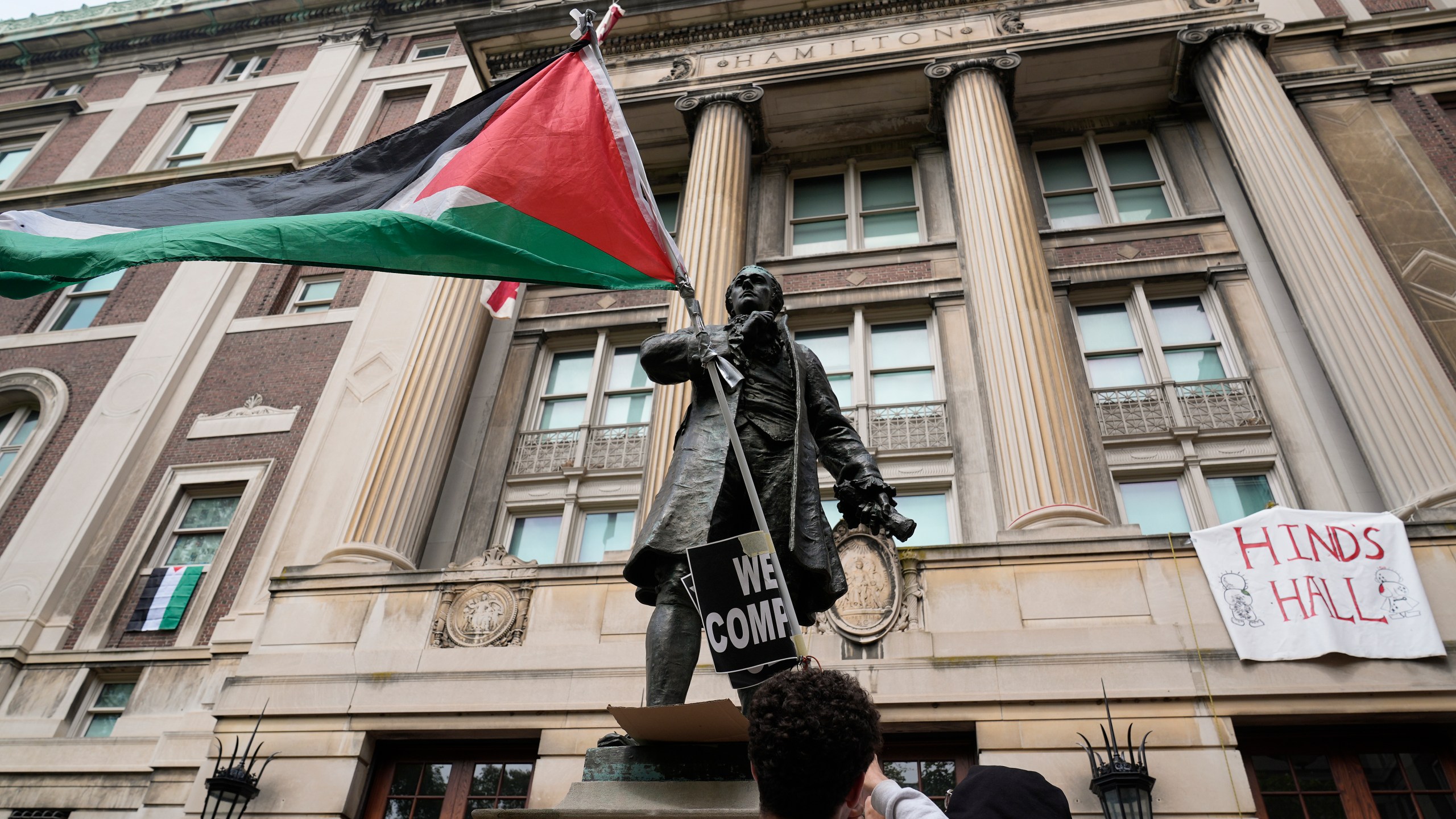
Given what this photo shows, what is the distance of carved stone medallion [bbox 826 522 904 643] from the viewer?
9445 mm

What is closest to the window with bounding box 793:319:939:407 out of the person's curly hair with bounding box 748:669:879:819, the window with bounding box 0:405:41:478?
the person's curly hair with bounding box 748:669:879:819

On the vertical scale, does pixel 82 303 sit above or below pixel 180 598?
above

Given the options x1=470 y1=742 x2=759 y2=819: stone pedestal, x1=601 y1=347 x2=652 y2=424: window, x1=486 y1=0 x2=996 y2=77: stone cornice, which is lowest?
x1=470 y1=742 x2=759 y2=819: stone pedestal

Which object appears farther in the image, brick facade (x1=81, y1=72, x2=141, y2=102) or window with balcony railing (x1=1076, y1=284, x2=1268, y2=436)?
brick facade (x1=81, y1=72, x2=141, y2=102)

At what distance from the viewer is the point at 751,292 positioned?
4.85 meters

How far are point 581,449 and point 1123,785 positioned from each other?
9408 mm

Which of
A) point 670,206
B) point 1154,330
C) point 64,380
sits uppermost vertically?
point 670,206

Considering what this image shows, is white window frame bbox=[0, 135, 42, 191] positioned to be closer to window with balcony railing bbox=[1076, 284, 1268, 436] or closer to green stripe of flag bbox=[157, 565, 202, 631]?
green stripe of flag bbox=[157, 565, 202, 631]

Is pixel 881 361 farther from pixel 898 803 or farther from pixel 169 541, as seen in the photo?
pixel 898 803

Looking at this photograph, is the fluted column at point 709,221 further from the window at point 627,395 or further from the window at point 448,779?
the window at point 448,779

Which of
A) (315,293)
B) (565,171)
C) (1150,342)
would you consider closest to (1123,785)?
(565,171)

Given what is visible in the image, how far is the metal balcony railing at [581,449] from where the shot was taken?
47.5 ft

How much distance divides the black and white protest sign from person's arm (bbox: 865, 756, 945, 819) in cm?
109

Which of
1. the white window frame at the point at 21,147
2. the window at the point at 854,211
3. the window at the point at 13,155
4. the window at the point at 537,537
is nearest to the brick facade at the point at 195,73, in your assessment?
the white window frame at the point at 21,147
